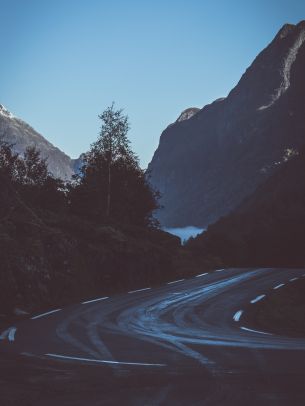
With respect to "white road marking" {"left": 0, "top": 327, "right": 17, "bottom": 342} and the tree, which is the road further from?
the tree

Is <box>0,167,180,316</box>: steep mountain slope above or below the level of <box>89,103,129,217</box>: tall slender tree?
below

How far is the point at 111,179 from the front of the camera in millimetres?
41062

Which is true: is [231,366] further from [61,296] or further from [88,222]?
[88,222]

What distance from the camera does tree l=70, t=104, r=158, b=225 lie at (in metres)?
38.9

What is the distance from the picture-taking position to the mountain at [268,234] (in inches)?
2562

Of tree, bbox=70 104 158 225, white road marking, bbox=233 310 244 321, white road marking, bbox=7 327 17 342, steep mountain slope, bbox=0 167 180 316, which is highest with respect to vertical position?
tree, bbox=70 104 158 225

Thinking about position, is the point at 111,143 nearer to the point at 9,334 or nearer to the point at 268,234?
the point at 9,334

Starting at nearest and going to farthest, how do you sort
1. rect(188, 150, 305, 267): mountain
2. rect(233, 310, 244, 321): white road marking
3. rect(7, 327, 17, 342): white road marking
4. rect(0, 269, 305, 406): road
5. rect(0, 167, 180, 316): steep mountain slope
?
rect(0, 269, 305, 406): road → rect(7, 327, 17, 342): white road marking → rect(233, 310, 244, 321): white road marking → rect(0, 167, 180, 316): steep mountain slope → rect(188, 150, 305, 267): mountain

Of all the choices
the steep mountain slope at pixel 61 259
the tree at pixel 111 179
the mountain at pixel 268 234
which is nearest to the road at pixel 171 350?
the steep mountain slope at pixel 61 259

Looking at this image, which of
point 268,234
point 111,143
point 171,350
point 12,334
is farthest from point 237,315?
point 268,234

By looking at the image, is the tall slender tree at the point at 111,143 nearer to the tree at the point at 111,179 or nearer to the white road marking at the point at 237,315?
the tree at the point at 111,179

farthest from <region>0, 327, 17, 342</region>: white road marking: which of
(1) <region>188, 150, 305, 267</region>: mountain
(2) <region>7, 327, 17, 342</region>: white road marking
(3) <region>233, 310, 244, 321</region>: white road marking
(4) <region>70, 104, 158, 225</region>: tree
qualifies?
(1) <region>188, 150, 305, 267</region>: mountain

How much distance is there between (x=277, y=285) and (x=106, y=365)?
18887 mm

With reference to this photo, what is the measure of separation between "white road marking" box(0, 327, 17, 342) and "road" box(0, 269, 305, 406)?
1.1 inches
